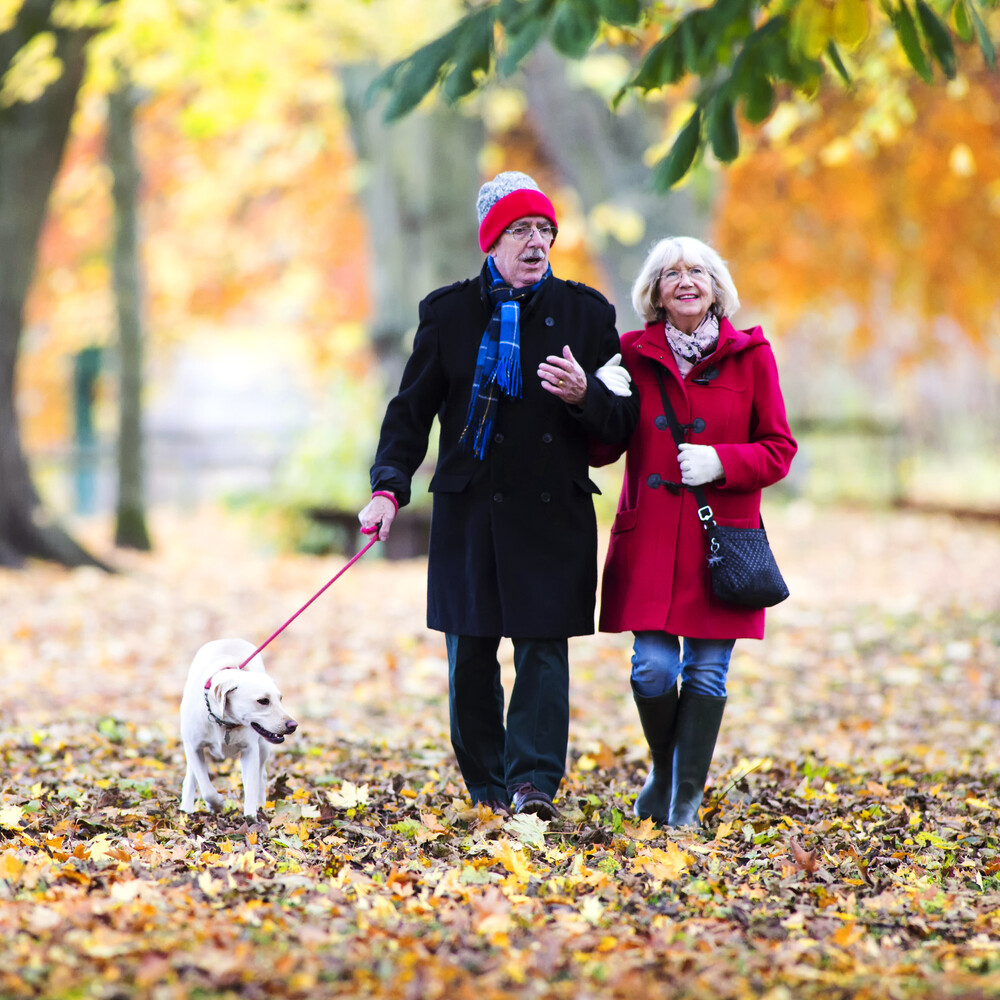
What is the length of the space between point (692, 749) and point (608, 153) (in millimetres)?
9369

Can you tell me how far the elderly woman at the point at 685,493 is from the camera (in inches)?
165

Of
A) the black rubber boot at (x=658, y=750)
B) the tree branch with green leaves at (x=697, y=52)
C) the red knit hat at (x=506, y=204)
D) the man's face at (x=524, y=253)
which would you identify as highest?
the tree branch with green leaves at (x=697, y=52)

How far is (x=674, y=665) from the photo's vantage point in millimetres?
4281

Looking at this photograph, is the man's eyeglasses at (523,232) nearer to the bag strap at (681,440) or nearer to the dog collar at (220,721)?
the bag strap at (681,440)

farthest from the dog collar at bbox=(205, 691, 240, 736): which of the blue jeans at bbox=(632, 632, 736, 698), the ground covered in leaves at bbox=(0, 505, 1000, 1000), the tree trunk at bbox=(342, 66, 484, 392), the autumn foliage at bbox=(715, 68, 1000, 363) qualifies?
the tree trunk at bbox=(342, 66, 484, 392)

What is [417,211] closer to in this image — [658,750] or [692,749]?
[658,750]

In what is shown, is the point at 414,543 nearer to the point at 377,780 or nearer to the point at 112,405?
the point at 377,780

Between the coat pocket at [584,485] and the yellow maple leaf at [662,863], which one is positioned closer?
the yellow maple leaf at [662,863]

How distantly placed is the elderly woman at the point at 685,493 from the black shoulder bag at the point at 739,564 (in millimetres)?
48

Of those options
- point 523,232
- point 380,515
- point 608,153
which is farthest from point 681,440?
point 608,153

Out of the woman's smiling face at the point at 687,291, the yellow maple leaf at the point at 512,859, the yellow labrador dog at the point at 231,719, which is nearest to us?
the yellow maple leaf at the point at 512,859

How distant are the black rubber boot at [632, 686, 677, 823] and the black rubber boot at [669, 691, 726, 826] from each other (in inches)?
1.9

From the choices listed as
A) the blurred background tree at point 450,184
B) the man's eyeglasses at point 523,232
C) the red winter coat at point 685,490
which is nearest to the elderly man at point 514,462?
the man's eyeglasses at point 523,232

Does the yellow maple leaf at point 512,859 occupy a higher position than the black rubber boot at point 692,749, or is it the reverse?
the black rubber boot at point 692,749
